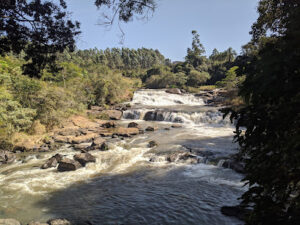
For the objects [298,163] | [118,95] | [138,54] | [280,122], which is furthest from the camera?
[138,54]

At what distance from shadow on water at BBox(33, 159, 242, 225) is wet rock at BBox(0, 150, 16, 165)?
20.1 ft

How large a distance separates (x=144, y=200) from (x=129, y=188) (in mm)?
1218

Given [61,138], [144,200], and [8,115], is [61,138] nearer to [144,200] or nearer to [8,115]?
[8,115]

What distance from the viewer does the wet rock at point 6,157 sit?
11.9 m

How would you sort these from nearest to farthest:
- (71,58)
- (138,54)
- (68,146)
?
(68,146), (71,58), (138,54)

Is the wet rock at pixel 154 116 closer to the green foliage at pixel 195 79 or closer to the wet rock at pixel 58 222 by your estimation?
the wet rock at pixel 58 222

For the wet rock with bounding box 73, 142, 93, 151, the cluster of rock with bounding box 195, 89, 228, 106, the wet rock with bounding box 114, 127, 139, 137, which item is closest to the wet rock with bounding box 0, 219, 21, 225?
the wet rock with bounding box 73, 142, 93, 151

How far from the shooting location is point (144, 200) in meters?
7.32

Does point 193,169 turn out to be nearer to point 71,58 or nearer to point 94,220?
point 94,220

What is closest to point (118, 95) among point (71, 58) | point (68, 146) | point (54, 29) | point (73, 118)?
point (73, 118)

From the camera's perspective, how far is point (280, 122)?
218 cm

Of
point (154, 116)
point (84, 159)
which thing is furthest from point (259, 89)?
point (154, 116)

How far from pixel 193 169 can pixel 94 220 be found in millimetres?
5597

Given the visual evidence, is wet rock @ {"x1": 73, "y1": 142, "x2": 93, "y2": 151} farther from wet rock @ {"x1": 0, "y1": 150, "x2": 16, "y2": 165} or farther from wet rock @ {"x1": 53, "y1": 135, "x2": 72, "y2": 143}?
wet rock @ {"x1": 0, "y1": 150, "x2": 16, "y2": 165}
